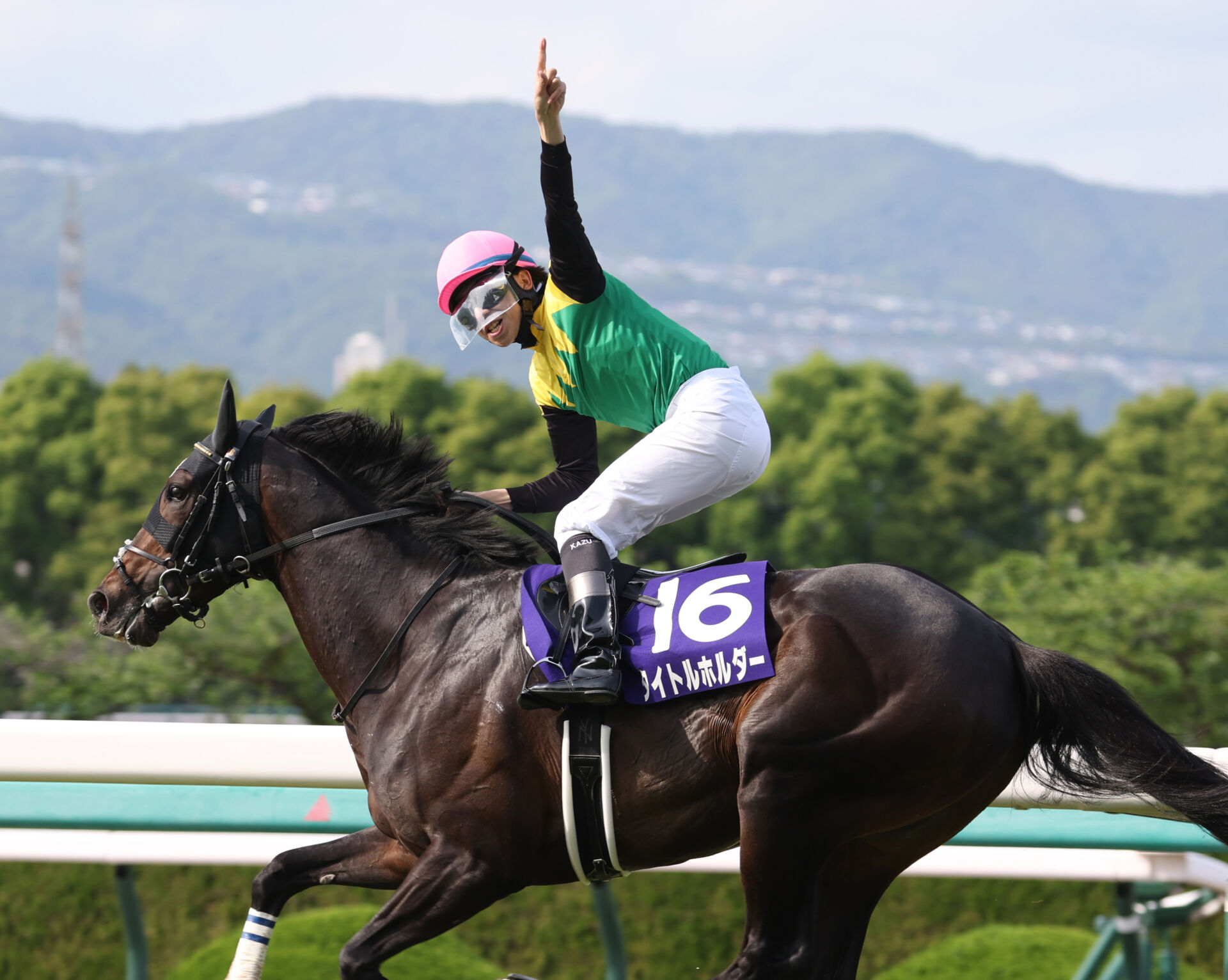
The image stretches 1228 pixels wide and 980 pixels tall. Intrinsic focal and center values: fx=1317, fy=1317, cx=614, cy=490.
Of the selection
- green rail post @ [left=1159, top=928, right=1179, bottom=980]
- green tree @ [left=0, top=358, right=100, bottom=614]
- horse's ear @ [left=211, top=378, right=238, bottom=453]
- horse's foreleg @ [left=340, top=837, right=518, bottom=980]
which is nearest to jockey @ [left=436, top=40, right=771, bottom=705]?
horse's foreleg @ [left=340, top=837, right=518, bottom=980]

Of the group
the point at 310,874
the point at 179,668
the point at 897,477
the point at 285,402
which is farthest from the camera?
the point at 897,477

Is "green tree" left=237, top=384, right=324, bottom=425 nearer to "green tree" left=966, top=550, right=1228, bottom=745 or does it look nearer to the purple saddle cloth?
"green tree" left=966, top=550, right=1228, bottom=745

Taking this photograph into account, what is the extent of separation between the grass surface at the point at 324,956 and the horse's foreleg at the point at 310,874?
59 centimetres

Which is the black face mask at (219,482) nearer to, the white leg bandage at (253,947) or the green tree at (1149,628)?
the white leg bandage at (253,947)

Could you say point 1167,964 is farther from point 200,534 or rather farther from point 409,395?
point 409,395

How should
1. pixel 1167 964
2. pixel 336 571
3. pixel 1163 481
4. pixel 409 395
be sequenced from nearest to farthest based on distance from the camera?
1. pixel 336 571
2. pixel 1167 964
3. pixel 409 395
4. pixel 1163 481

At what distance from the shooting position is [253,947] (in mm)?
2926

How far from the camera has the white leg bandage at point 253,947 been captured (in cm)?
292

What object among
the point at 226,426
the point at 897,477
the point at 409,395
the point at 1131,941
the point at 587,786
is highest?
the point at 226,426

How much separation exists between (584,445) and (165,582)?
1.09 m

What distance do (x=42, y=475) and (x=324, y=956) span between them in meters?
18.3

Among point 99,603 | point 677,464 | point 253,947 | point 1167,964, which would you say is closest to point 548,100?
point 677,464

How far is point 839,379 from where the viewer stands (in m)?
23.0

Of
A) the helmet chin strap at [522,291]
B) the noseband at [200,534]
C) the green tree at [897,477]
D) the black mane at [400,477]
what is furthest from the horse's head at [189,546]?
the green tree at [897,477]
